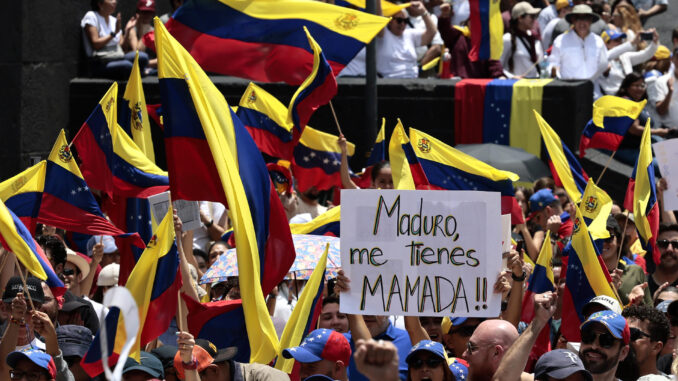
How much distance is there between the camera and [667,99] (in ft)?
47.0

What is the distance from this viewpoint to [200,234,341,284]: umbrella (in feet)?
27.2

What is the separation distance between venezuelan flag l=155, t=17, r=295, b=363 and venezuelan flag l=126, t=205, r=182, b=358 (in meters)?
0.25

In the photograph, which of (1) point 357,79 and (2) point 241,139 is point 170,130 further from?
(1) point 357,79

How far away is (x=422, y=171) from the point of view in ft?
30.9

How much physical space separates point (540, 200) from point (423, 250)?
15.1ft

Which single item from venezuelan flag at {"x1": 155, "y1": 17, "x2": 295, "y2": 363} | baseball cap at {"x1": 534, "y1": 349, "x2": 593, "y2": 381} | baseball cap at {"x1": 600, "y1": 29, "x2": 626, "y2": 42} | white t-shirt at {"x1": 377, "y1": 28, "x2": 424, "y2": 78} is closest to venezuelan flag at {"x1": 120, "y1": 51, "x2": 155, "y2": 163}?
venezuelan flag at {"x1": 155, "y1": 17, "x2": 295, "y2": 363}

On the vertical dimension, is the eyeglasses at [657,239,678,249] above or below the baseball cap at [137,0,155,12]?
below

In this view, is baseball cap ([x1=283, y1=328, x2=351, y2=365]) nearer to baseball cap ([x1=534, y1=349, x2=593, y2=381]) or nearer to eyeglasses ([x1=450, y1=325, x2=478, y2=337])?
eyeglasses ([x1=450, y1=325, x2=478, y2=337])

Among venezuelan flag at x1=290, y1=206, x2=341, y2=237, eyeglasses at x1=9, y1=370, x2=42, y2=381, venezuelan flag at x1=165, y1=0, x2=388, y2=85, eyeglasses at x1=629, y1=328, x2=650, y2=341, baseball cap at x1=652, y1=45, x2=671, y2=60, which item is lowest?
baseball cap at x1=652, y1=45, x2=671, y2=60

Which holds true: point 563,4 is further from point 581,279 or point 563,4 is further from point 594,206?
point 581,279

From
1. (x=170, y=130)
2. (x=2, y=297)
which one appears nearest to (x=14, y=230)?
(x=2, y=297)

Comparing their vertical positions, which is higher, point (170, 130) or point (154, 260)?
point (170, 130)

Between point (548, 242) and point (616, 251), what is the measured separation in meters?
1.40

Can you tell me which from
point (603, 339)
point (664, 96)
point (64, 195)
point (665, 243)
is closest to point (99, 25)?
point (664, 96)
